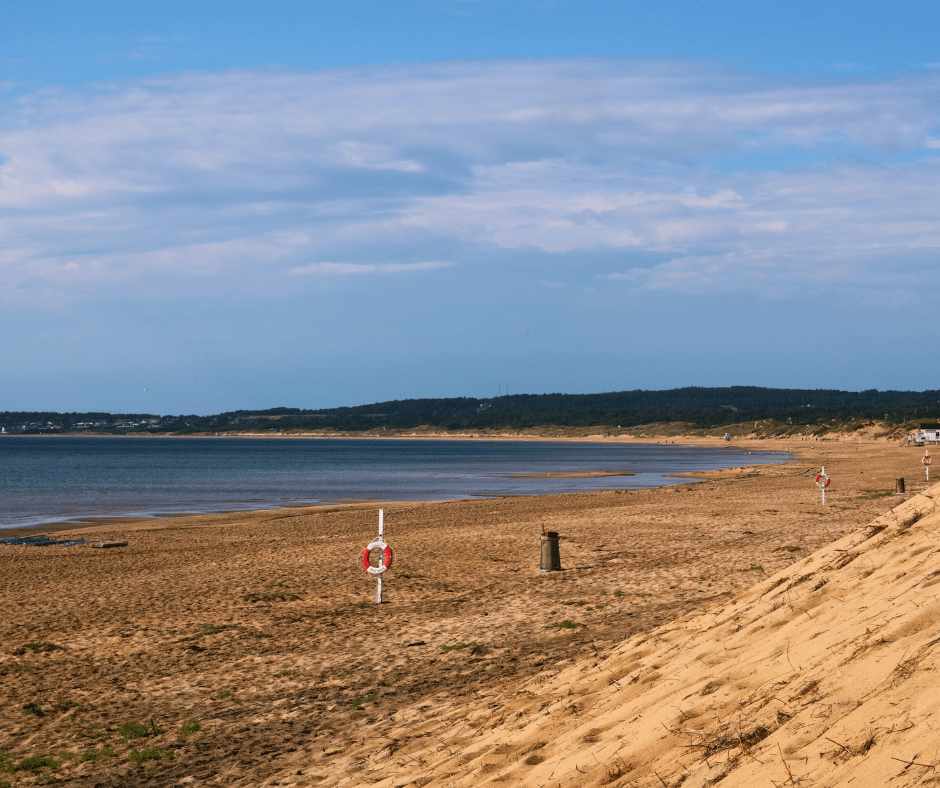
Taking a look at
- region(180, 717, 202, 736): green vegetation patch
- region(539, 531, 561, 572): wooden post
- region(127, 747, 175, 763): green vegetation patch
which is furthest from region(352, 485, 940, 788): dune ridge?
region(539, 531, 561, 572): wooden post

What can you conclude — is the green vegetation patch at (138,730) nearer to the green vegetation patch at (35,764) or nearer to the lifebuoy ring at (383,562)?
the green vegetation patch at (35,764)

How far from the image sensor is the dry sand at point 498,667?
467 centimetres

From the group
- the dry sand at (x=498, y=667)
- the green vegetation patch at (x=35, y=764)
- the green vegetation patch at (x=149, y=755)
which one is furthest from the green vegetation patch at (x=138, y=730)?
the green vegetation patch at (x=35, y=764)

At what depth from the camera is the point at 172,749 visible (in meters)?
7.51

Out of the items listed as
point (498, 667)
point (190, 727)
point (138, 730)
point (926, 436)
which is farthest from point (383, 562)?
point (926, 436)

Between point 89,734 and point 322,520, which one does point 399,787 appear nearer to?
point 89,734

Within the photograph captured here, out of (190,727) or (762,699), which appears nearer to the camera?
(762,699)

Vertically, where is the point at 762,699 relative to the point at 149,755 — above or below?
above

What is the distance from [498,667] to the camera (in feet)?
30.0

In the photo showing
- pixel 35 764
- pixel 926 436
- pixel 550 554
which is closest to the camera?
pixel 35 764

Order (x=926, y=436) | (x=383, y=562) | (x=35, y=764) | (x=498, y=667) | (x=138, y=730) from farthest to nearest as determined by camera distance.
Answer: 1. (x=926, y=436)
2. (x=383, y=562)
3. (x=498, y=667)
4. (x=138, y=730)
5. (x=35, y=764)

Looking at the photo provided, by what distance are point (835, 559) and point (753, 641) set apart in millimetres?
1526

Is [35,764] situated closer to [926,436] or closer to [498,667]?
[498,667]

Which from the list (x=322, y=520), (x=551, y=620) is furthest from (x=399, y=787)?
(x=322, y=520)
